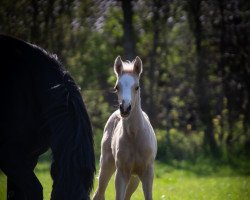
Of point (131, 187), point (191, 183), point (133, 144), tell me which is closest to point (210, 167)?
point (191, 183)

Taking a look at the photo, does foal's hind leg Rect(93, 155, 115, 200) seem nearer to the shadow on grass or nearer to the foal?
the foal

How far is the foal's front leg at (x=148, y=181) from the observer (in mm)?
5164

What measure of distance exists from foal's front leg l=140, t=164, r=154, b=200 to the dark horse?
5.04 ft

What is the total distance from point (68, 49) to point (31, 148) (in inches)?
330

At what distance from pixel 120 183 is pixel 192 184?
3234 millimetres

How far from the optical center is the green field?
705 centimetres

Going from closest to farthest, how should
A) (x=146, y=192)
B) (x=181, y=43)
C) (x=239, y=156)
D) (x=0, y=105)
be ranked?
(x=0, y=105), (x=146, y=192), (x=239, y=156), (x=181, y=43)

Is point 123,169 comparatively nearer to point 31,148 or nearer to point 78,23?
point 31,148

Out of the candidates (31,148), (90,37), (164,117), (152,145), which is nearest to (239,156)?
(164,117)

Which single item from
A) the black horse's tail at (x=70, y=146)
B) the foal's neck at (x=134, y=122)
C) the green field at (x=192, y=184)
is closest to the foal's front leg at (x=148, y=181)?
the foal's neck at (x=134, y=122)

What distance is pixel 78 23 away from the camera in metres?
12.0

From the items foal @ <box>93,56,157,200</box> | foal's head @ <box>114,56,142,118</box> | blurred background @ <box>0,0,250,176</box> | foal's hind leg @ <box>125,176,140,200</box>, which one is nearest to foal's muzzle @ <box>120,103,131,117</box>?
foal's head @ <box>114,56,142,118</box>

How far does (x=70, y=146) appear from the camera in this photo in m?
3.53

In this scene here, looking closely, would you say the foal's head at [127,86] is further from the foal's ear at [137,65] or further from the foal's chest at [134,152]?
the foal's chest at [134,152]
